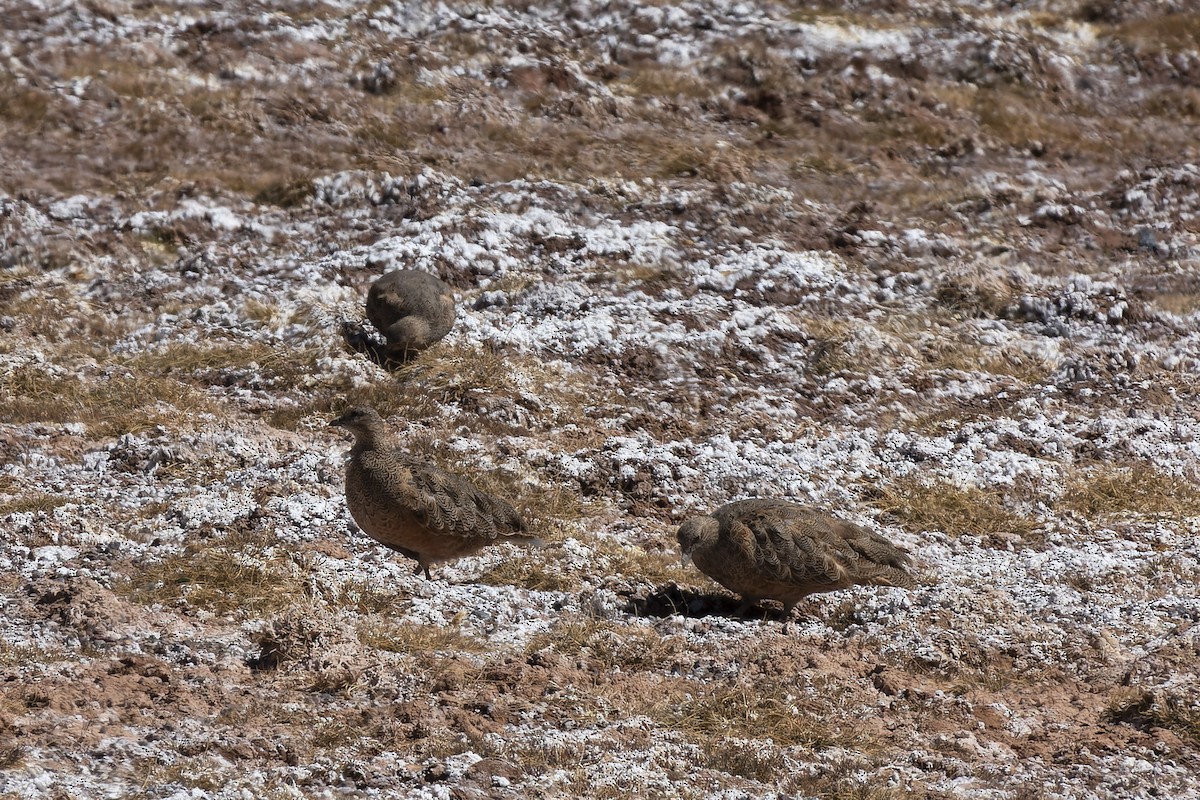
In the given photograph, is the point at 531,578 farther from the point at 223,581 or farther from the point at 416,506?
the point at 223,581

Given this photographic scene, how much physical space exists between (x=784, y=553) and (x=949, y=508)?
2.65m

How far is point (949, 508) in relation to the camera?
10547 millimetres

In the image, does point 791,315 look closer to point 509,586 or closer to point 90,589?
point 509,586

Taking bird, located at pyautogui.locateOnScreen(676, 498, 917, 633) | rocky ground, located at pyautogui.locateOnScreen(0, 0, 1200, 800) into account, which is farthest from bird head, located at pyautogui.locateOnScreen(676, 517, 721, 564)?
rocky ground, located at pyautogui.locateOnScreen(0, 0, 1200, 800)

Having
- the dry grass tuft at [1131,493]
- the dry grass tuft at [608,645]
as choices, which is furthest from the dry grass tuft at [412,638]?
the dry grass tuft at [1131,493]

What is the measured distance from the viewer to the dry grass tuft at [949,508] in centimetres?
1028

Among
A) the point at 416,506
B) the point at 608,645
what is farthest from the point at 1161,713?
the point at 416,506

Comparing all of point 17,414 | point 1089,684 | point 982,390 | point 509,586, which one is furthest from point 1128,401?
point 17,414

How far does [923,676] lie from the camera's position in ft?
26.1

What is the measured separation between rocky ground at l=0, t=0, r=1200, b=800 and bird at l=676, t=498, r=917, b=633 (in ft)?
0.84

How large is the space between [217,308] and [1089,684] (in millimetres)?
8976

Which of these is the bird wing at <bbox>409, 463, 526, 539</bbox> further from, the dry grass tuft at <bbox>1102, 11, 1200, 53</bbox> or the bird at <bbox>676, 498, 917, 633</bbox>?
the dry grass tuft at <bbox>1102, 11, 1200, 53</bbox>

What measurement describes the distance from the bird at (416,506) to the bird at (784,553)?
134cm

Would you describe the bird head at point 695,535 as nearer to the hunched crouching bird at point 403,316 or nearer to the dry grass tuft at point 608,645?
the dry grass tuft at point 608,645
